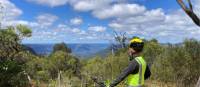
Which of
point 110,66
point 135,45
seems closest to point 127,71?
point 135,45

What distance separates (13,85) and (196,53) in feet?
71.7

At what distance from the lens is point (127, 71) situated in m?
6.62

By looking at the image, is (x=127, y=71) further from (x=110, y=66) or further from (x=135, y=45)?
(x=110, y=66)

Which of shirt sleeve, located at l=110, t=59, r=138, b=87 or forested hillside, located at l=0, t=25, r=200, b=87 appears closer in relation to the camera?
shirt sleeve, located at l=110, t=59, r=138, b=87

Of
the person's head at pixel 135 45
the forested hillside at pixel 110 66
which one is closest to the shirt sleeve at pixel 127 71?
the person's head at pixel 135 45

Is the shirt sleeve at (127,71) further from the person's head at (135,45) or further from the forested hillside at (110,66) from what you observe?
the forested hillside at (110,66)

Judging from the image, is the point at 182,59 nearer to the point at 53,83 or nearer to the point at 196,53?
the point at 196,53

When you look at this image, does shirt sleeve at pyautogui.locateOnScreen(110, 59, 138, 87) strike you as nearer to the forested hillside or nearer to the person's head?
the person's head

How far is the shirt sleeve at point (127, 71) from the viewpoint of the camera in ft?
21.5

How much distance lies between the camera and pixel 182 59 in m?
→ 35.9

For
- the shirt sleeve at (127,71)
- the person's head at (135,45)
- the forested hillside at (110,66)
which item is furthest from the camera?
the forested hillside at (110,66)

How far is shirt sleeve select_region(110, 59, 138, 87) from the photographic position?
6.56m

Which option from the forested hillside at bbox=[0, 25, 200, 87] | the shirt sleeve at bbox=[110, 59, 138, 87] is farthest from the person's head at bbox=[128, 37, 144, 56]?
the forested hillside at bbox=[0, 25, 200, 87]

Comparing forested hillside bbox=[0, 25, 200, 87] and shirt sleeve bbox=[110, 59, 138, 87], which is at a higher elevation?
shirt sleeve bbox=[110, 59, 138, 87]
